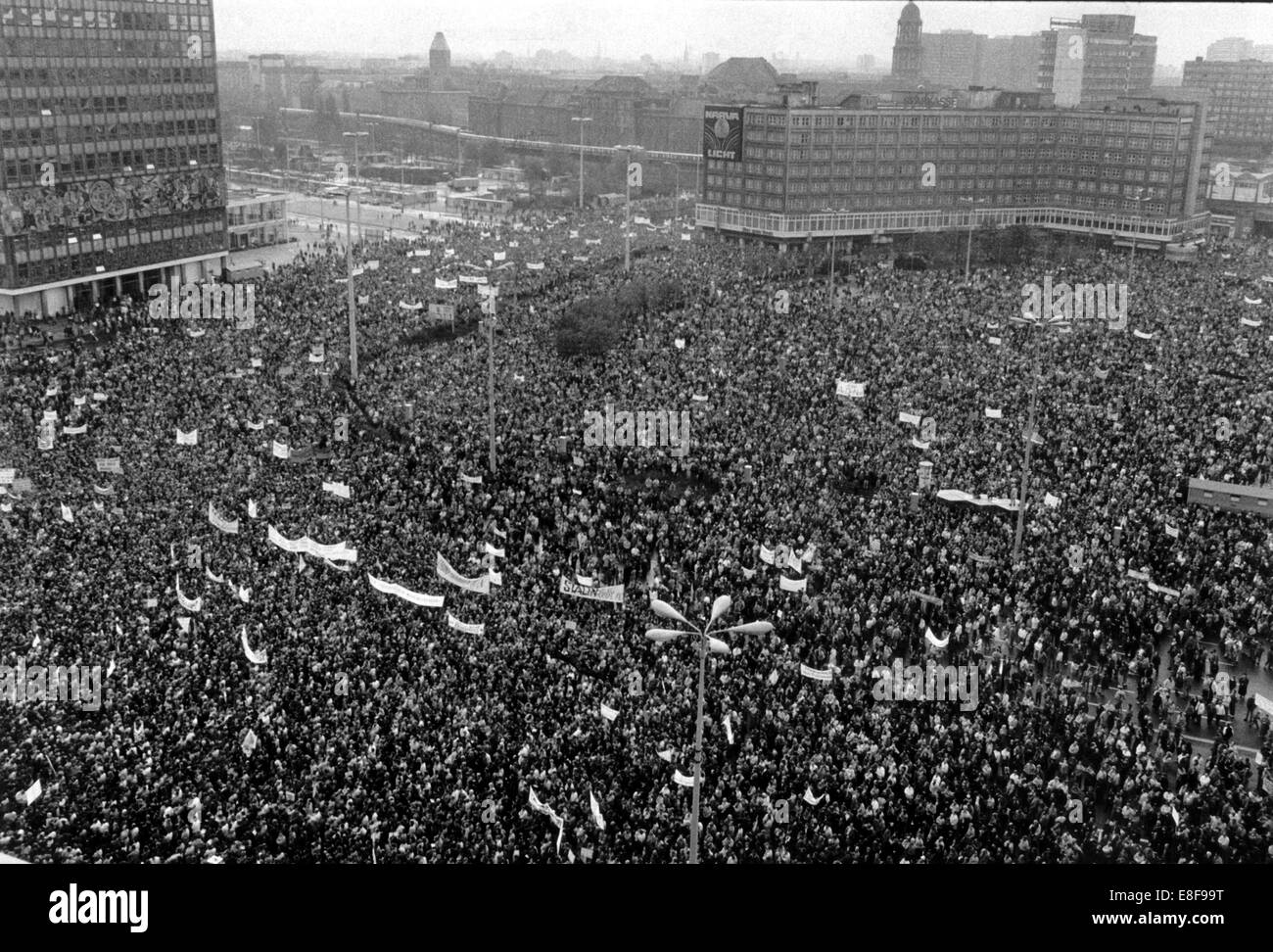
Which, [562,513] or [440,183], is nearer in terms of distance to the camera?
[562,513]

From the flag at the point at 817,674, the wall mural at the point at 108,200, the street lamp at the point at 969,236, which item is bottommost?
the flag at the point at 817,674

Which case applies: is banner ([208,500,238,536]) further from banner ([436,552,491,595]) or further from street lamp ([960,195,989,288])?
street lamp ([960,195,989,288])

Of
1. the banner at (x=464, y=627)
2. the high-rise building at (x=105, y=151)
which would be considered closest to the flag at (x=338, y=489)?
the banner at (x=464, y=627)

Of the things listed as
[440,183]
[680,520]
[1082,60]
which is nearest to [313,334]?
[680,520]

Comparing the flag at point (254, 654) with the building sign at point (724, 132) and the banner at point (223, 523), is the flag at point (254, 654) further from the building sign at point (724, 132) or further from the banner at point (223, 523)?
the building sign at point (724, 132)

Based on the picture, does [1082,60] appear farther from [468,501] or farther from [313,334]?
[468,501]

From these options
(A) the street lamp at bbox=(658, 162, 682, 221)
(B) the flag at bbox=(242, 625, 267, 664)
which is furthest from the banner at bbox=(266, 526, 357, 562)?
(A) the street lamp at bbox=(658, 162, 682, 221)

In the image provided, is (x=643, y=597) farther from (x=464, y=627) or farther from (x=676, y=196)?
(x=676, y=196)
